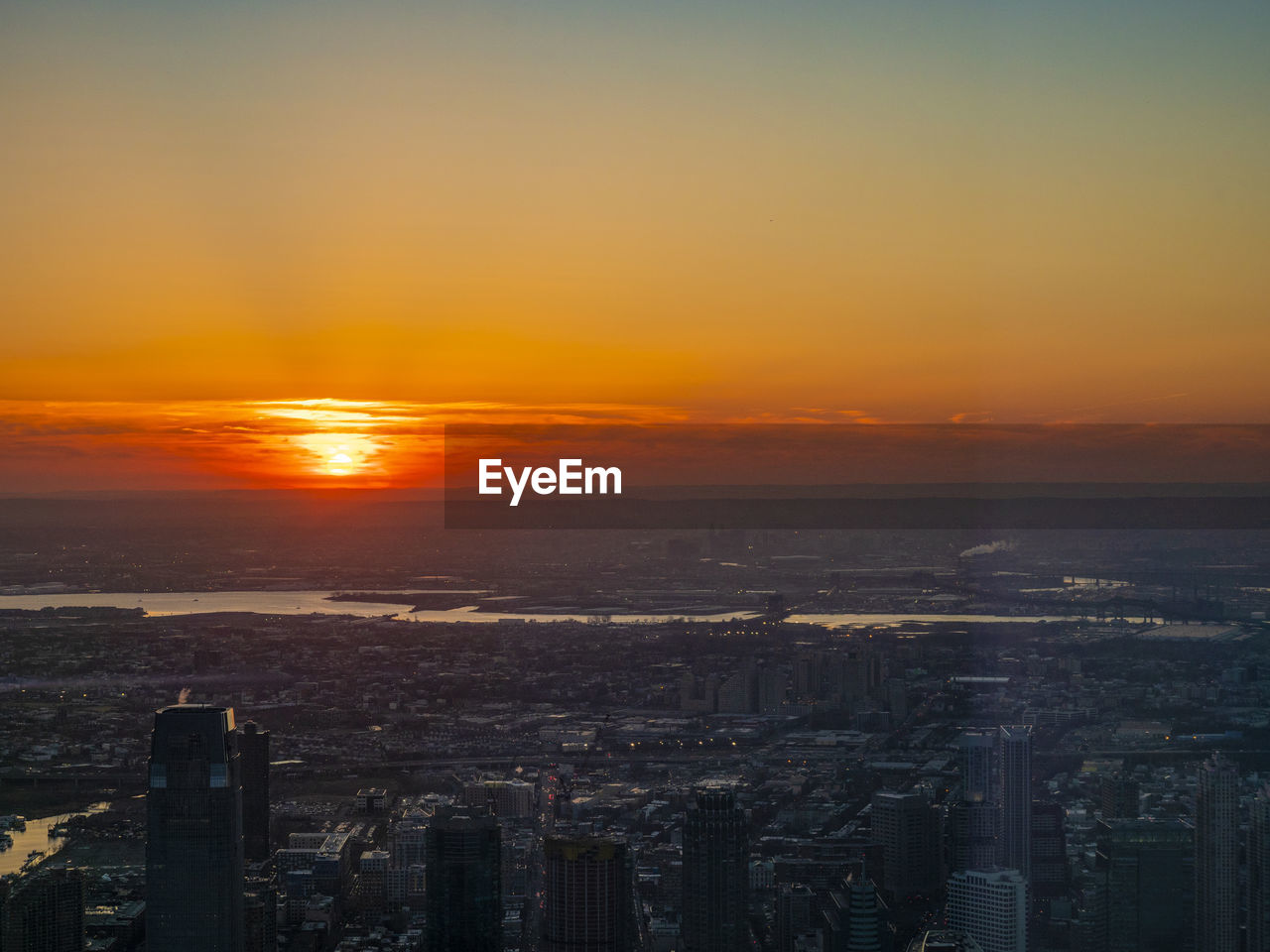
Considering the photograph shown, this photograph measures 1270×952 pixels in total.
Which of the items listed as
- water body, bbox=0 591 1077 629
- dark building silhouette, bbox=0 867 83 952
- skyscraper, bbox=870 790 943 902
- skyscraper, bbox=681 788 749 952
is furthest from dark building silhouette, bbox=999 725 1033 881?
dark building silhouette, bbox=0 867 83 952

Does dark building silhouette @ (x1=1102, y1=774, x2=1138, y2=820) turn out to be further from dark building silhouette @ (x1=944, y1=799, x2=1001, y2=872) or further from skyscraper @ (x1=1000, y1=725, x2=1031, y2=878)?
dark building silhouette @ (x1=944, y1=799, x2=1001, y2=872)

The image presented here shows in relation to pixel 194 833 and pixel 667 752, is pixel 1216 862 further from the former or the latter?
pixel 194 833

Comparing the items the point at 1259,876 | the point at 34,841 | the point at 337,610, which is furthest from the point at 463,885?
the point at 1259,876

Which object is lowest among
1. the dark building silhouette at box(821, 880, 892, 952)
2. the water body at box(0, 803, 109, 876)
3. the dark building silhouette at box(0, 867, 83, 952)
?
the dark building silhouette at box(821, 880, 892, 952)

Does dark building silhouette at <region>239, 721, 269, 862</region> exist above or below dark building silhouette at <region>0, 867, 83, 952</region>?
above

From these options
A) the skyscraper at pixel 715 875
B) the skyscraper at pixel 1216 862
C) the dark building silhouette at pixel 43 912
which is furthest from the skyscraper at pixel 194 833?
the skyscraper at pixel 1216 862

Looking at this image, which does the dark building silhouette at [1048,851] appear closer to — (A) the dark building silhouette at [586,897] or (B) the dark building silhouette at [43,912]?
(A) the dark building silhouette at [586,897]
